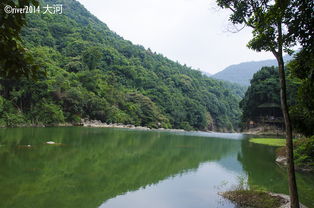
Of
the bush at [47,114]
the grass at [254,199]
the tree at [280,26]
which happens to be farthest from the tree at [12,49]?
the bush at [47,114]

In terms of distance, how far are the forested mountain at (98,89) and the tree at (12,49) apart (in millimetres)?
32718

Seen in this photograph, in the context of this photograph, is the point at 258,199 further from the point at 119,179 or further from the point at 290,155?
the point at 119,179

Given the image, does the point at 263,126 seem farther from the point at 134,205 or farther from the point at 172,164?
the point at 134,205

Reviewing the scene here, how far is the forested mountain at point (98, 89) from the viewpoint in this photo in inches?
1816

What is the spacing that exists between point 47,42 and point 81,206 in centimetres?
8053

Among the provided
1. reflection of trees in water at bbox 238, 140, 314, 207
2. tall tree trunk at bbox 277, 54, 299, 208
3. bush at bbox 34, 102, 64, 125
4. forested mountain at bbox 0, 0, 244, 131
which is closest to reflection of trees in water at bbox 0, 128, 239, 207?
reflection of trees in water at bbox 238, 140, 314, 207

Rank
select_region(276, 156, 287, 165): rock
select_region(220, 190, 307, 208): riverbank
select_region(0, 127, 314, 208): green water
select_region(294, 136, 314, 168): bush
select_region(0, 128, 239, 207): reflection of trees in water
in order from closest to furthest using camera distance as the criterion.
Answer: select_region(220, 190, 307, 208): riverbank → select_region(0, 128, 239, 207): reflection of trees in water → select_region(0, 127, 314, 208): green water → select_region(294, 136, 314, 168): bush → select_region(276, 156, 287, 165): rock

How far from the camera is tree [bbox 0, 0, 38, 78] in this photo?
10.2ft

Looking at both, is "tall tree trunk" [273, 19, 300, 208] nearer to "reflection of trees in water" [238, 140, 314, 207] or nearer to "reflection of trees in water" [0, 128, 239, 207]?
"reflection of trees in water" [238, 140, 314, 207]

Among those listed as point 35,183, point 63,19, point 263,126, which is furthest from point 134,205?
point 63,19

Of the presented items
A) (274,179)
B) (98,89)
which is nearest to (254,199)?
(274,179)

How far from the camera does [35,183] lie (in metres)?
10.8

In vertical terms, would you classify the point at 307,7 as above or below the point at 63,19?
below

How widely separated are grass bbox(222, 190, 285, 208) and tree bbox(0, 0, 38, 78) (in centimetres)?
856
